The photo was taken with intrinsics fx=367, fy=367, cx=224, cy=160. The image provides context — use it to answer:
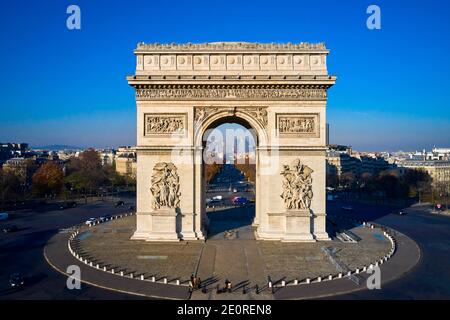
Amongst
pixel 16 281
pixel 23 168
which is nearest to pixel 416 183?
pixel 16 281

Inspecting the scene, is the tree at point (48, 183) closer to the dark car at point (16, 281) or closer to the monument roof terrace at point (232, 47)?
the monument roof terrace at point (232, 47)

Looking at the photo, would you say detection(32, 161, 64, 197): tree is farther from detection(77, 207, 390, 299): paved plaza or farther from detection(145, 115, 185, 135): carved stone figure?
detection(145, 115, 185, 135): carved stone figure

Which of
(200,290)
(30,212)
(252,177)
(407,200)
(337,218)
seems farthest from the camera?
(252,177)

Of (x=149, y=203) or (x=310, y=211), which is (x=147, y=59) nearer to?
(x=149, y=203)

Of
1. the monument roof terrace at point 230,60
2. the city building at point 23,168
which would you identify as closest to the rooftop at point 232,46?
the monument roof terrace at point 230,60

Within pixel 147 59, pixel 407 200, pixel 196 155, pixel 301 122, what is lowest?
pixel 407 200

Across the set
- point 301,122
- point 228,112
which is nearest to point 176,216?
point 228,112

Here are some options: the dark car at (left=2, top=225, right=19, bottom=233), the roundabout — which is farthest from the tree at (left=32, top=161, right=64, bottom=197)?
the roundabout
